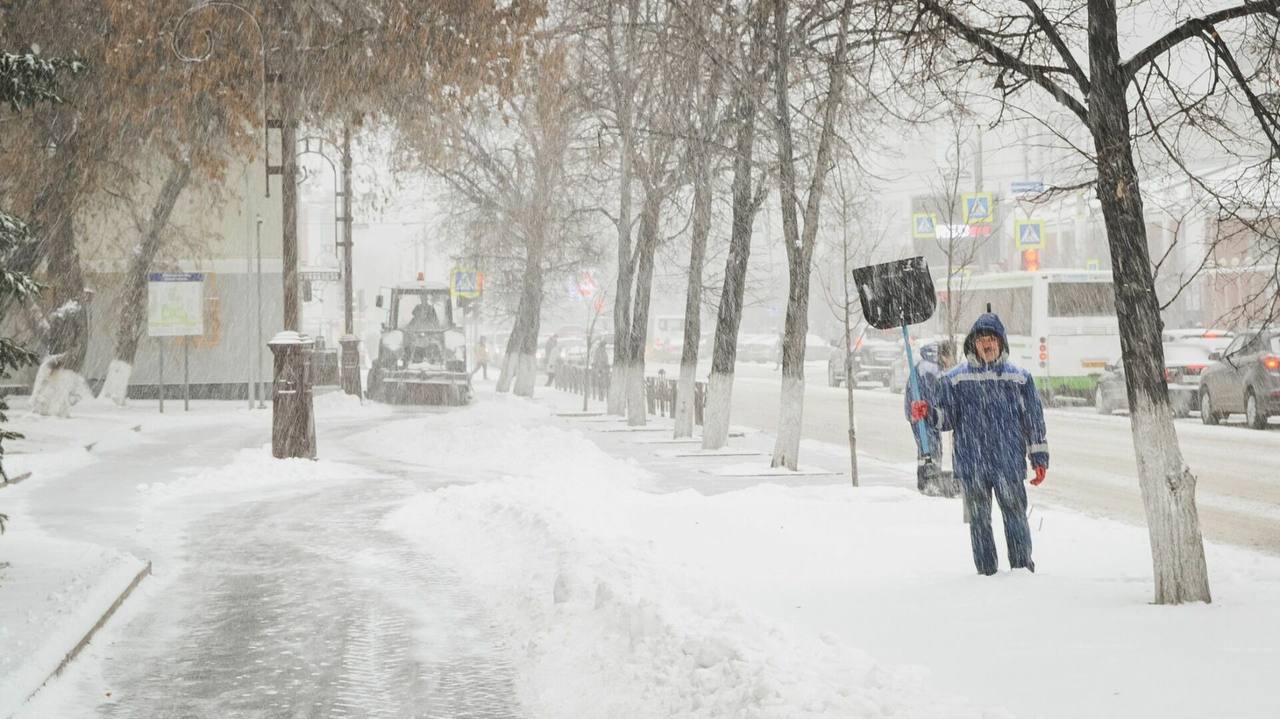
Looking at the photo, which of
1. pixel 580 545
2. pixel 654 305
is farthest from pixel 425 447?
pixel 654 305

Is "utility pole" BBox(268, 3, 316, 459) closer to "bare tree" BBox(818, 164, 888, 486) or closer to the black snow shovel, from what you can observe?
"bare tree" BBox(818, 164, 888, 486)

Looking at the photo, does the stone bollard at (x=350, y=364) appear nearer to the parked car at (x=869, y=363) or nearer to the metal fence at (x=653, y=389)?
the metal fence at (x=653, y=389)

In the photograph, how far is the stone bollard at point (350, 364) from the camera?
37812mm

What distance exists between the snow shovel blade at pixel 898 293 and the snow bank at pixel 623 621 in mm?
2230

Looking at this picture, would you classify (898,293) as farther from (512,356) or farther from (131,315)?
→ (512,356)

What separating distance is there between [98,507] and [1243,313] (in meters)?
11.2

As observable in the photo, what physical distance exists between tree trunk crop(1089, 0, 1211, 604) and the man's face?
971 mm

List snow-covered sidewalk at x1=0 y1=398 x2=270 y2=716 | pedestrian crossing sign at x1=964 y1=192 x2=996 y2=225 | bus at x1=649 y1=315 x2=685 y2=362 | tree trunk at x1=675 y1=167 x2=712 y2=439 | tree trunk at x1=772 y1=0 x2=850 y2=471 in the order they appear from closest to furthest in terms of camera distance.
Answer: snow-covered sidewalk at x1=0 y1=398 x2=270 y2=716 < tree trunk at x1=772 y1=0 x2=850 y2=471 < tree trunk at x1=675 y1=167 x2=712 y2=439 < pedestrian crossing sign at x1=964 y1=192 x2=996 y2=225 < bus at x1=649 y1=315 x2=685 y2=362

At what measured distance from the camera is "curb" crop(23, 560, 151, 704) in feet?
23.8

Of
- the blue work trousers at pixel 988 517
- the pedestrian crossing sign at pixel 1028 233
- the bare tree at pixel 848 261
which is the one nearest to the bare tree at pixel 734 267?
the bare tree at pixel 848 261

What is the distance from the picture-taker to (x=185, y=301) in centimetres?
3052

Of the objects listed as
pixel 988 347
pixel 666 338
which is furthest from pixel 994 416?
pixel 666 338

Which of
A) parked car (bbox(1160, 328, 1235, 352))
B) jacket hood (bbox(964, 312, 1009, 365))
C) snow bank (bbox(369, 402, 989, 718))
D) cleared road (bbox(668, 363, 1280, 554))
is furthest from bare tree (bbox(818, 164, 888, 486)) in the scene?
parked car (bbox(1160, 328, 1235, 352))

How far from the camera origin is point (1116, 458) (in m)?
20.6
